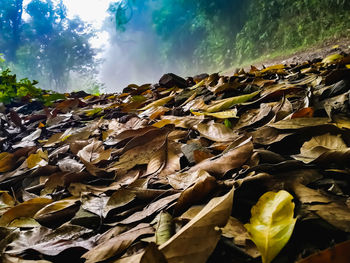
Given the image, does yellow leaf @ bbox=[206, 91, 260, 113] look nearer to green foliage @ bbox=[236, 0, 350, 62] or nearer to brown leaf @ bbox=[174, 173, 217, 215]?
brown leaf @ bbox=[174, 173, 217, 215]

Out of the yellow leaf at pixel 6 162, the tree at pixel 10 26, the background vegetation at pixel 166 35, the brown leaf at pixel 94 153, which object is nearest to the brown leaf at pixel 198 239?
the brown leaf at pixel 94 153

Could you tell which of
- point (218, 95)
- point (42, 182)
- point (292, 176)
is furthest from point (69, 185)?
point (218, 95)

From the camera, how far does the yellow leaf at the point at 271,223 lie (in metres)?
0.28

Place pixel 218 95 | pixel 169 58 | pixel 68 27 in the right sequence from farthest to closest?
pixel 68 27 < pixel 169 58 < pixel 218 95

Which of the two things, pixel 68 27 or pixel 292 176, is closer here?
pixel 292 176

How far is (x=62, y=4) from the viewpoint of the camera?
75.2 feet

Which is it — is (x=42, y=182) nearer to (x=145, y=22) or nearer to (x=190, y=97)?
(x=190, y=97)

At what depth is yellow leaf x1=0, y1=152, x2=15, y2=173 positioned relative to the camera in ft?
2.76

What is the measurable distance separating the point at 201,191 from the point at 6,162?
834mm

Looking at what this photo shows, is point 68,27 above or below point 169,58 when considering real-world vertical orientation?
above

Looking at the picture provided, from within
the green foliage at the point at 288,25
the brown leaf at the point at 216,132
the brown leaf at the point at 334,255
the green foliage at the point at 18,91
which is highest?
the green foliage at the point at 288,25

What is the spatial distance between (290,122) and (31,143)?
1.08m

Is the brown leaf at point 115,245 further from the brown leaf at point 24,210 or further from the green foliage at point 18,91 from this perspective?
the green foliage at point 18,91

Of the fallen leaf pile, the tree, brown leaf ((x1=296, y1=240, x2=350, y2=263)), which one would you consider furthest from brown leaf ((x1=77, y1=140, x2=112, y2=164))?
the tree
